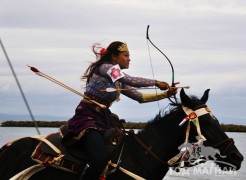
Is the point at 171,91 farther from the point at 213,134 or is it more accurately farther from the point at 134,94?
the point at 213,134

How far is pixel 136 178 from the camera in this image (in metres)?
9.23

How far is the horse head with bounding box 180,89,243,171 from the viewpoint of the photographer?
8.95m

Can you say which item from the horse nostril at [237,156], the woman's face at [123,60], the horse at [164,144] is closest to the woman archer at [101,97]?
the woman's face at [123,60]

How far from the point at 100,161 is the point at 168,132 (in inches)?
47.3

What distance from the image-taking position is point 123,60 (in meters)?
9.85

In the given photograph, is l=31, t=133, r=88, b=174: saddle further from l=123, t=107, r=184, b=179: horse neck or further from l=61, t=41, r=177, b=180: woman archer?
l=123, t=107, r=184, b=179: horse neck

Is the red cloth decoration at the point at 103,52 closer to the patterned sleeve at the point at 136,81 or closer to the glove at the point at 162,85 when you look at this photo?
the patterned sleeve at the point at 136,81

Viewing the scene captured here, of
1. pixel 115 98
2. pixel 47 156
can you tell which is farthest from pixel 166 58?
pixel 47 156

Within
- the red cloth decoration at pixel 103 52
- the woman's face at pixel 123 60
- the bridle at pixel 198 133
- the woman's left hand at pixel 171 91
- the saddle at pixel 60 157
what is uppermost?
the red cloth decoration at pixel 103 52

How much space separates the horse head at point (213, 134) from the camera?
8953 millimetres

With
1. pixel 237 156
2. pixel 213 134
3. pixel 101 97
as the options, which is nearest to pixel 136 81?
pixel 101 97

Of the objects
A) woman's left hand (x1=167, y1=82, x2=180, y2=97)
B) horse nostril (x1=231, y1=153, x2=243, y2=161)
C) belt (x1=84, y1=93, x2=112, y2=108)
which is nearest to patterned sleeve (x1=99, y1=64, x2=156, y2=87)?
woman's left hand (x1=167, y1=82, x2=180, y2=97)

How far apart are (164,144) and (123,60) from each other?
59.7 inches

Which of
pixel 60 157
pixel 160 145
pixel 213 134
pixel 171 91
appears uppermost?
pixel 171 91
